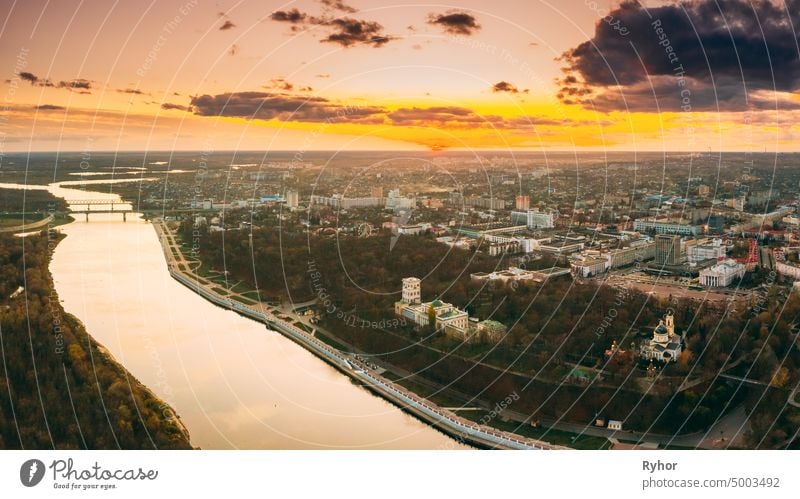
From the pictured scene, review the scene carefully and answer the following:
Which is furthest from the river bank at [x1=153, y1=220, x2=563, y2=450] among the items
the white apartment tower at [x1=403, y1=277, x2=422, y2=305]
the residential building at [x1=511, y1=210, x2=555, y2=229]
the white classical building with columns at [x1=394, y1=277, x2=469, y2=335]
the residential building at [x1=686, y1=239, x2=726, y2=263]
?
the residential building at [x1=686, y1=239, x2=726, y2=263]

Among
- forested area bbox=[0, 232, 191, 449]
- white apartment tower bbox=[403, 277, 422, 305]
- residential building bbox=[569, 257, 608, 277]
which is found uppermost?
residential building bbox=[569, 257, 608, 277]

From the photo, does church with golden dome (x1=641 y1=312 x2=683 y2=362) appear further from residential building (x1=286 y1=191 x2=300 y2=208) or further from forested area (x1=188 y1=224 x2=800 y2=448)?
residential building (x1=286 y1=191 x2=300 y2=208)

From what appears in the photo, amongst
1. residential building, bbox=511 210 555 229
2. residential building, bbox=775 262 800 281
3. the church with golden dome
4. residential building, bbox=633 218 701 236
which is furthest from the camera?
residential building, bbox=511 210 555 229

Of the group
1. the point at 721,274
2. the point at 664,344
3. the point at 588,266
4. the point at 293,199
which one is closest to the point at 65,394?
the point at 664,344

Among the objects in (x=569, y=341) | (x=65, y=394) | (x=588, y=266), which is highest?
(x=588, y=266)

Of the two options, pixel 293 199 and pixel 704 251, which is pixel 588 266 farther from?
pixel 293 199

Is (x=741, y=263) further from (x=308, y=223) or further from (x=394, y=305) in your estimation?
(x=308, y=223)

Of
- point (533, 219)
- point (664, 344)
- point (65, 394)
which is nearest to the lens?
point (65, 394)
